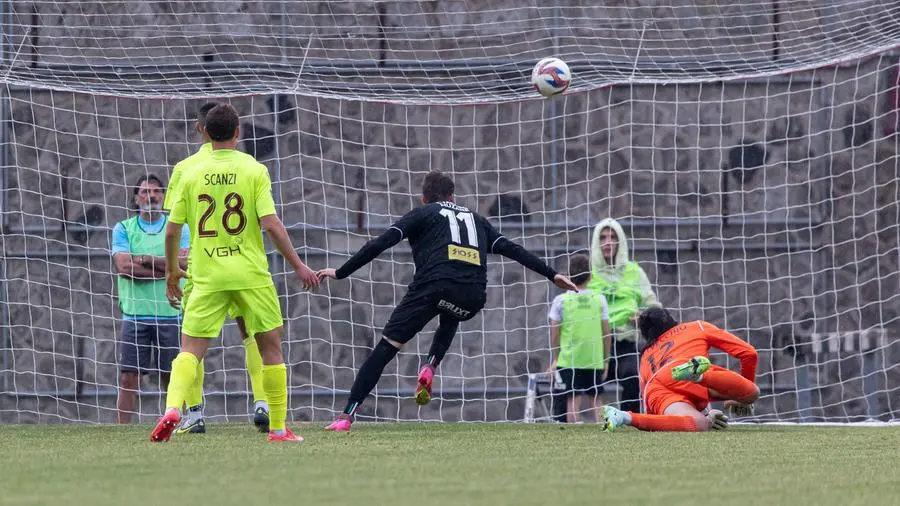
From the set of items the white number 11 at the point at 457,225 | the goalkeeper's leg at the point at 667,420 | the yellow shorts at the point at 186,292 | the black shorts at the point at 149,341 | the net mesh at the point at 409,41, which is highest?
the net mesh at the point at 409,41

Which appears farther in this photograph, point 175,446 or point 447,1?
point 447,1

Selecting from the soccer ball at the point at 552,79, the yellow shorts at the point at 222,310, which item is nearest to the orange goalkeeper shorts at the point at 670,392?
the soccer ball at the point at 552,79

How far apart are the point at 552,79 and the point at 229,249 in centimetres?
342

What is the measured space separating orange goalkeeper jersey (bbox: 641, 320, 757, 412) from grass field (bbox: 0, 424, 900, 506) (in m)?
0.75

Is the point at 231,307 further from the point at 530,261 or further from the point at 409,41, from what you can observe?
the point at 409,41

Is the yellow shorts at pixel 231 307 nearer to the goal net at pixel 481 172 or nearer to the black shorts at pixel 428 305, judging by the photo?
the black shorts at pixel 428 305

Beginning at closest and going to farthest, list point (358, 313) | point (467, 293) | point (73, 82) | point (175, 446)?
point (175, 446) < point (467, 293) < point (73, 82) < point (358, 313)

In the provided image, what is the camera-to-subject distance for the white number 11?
27.5 ft

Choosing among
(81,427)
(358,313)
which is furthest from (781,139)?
(81,427)

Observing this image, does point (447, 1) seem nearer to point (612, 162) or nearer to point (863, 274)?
point (612, 162)

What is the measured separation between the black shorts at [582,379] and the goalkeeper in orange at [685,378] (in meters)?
1.49

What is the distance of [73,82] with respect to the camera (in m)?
10.7

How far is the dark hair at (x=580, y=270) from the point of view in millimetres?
9742

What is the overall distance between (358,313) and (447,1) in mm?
2857
